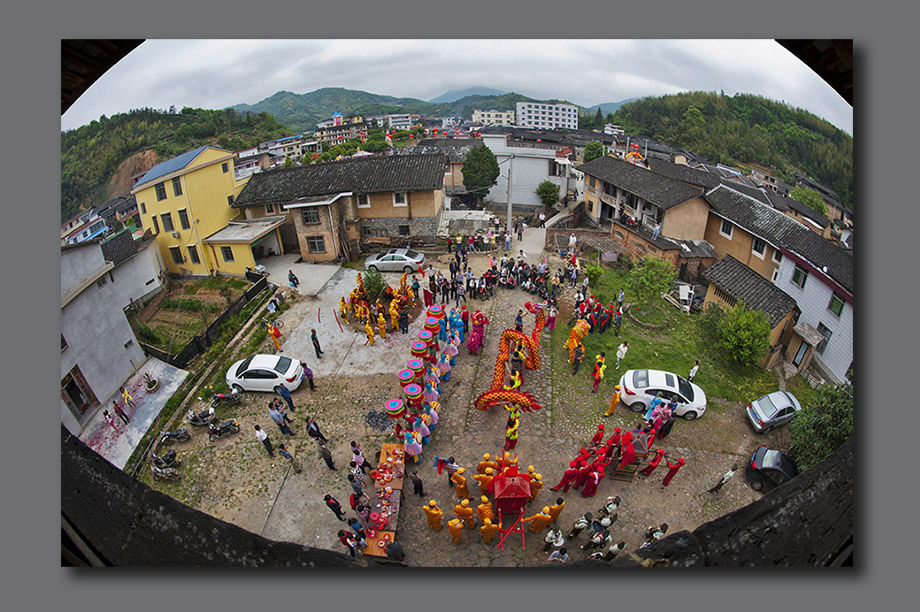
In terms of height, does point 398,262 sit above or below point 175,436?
above

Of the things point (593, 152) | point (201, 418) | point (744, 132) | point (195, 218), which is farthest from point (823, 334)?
point (744, 132)

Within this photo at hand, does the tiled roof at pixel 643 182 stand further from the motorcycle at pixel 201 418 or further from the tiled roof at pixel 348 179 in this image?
the motorcycle at pixel 201 418

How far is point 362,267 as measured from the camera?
26.2 m

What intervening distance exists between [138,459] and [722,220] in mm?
31178

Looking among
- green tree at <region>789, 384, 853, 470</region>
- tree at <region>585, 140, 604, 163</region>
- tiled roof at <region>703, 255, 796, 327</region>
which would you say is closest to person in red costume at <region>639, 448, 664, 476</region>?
green tree at <region>789, 384, 853, 470</region>

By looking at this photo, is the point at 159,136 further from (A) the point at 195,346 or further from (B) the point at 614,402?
(B) the point at 614,402

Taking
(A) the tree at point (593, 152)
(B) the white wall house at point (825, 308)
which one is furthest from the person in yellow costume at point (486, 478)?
(A) the tree at point (593, 152)

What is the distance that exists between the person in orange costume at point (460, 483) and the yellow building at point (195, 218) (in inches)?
764

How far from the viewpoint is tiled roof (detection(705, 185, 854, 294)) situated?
17.9m

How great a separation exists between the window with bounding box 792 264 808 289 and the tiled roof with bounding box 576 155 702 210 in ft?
29.0

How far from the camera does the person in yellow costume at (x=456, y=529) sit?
10.0 meters

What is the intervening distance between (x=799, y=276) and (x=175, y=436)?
25.7 meters

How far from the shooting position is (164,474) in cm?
1284

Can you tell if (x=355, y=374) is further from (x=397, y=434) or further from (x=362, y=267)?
(x=362, y=267)
